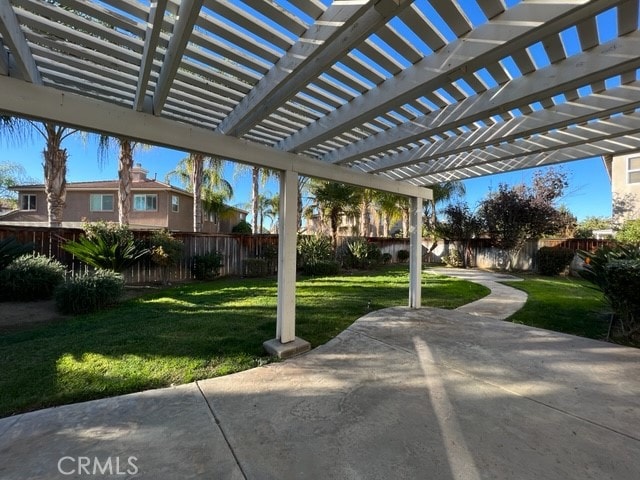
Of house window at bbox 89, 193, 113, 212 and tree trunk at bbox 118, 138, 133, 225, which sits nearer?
tree trunk at bbox 118, 138, 133, 225

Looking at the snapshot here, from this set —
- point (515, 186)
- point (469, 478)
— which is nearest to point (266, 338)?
point (469, 478)

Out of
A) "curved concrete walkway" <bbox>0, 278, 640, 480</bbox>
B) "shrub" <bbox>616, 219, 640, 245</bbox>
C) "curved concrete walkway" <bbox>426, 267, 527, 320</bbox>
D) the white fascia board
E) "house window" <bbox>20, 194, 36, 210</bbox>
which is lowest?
"curved concrete walkway" <bbox>0, 278, 640, 480</bbox>

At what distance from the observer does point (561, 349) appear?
4.02m

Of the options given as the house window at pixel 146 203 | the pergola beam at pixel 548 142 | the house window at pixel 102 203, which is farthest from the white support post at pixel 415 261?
the house window at pixel 102 203

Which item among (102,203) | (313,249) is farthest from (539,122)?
(102,203)

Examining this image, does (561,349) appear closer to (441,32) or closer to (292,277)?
(292,277)

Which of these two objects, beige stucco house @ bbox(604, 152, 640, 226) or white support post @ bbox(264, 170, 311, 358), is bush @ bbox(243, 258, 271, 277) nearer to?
white support post @ bbox(264, 170, 311, 358)

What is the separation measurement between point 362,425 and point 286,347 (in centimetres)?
162

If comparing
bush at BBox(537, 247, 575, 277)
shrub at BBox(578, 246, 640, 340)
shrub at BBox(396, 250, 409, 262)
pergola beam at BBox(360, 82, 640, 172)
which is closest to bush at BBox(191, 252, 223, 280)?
pergola beam at BBox(360, 82, 640, 172)

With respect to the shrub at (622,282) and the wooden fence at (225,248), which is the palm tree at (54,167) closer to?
the wooden fence at (225,248)

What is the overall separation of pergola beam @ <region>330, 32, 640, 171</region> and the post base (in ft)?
9.36

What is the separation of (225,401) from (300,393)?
26.6 inches

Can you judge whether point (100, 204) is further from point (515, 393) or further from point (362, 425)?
point (515, 393)

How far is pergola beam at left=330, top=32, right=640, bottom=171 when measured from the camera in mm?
2428
